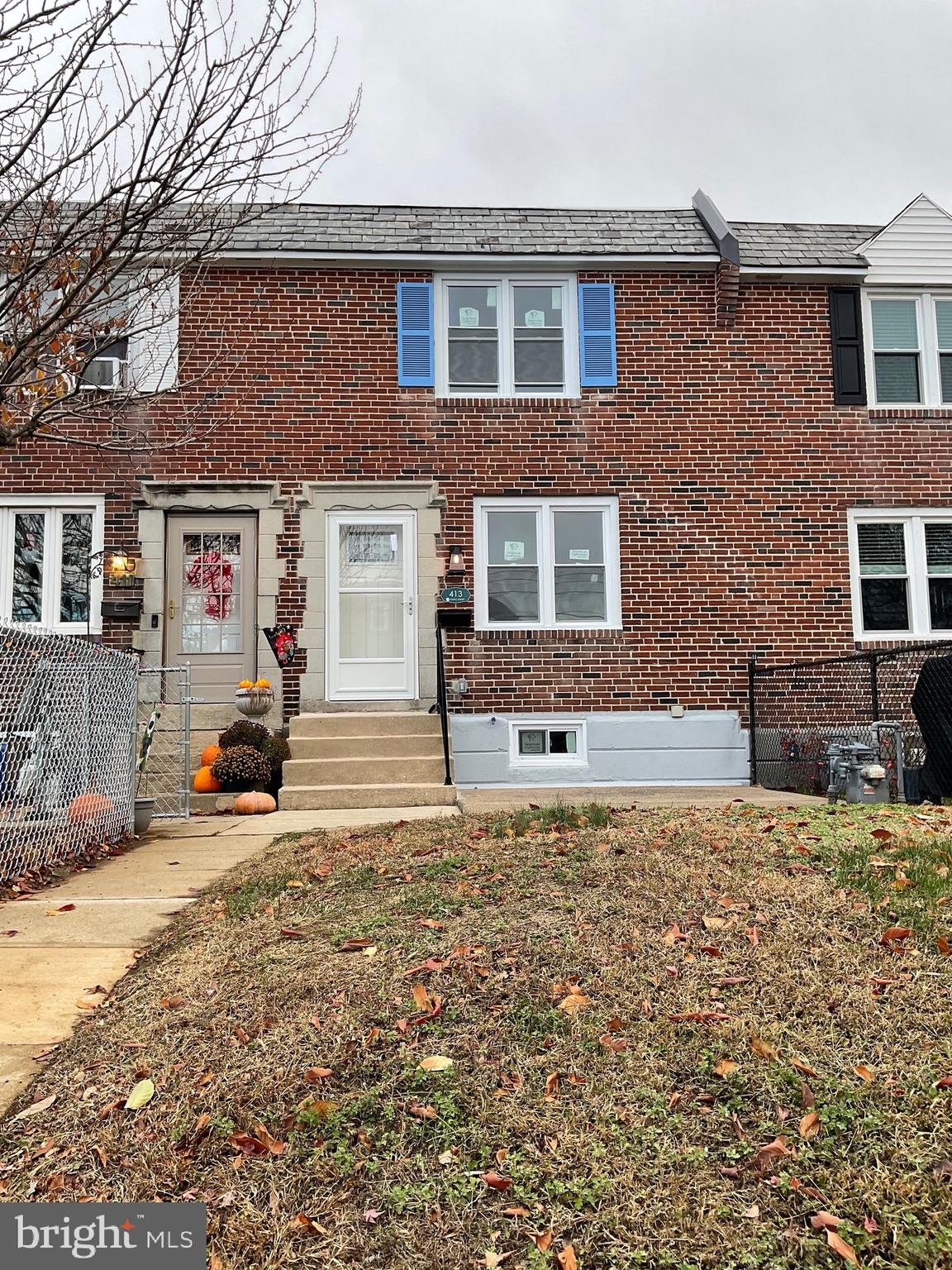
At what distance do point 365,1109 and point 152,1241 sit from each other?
0.63 meters

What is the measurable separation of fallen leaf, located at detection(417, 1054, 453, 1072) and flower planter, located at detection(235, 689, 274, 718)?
7664 millimetres

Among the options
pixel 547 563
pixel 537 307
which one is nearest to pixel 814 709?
pixel 547 563

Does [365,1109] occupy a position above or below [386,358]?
below

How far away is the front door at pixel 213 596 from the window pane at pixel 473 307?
3.64m

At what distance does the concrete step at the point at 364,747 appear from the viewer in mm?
9898

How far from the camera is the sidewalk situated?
3371 mm

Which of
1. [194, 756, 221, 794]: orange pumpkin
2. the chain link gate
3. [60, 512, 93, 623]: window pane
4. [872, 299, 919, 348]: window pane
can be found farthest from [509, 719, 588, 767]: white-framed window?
[872, 299, 919, 348]: window pane

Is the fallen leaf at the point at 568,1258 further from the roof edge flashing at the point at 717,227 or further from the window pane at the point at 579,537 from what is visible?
the roof edge flashing at the point at 717,227

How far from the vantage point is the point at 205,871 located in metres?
5.86

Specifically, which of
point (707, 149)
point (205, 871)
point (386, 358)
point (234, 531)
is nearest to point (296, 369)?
point (386, 358)

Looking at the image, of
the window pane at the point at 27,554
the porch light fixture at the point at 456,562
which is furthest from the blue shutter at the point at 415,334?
the window pane at the point at 27,554

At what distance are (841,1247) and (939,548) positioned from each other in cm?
1119

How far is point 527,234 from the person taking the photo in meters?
11.6

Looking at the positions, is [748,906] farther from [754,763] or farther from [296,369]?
[296,369]
